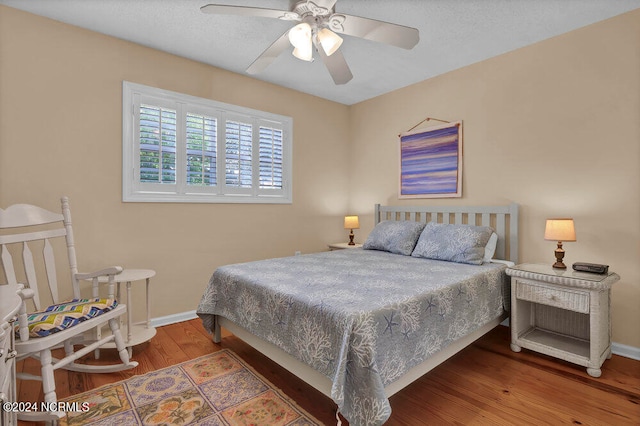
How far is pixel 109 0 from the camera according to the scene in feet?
7.28

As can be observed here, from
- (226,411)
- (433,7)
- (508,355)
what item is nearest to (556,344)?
(508,355)

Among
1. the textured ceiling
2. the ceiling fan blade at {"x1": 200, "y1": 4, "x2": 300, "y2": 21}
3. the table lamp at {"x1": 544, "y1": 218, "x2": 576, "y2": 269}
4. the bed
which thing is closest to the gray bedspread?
the bed

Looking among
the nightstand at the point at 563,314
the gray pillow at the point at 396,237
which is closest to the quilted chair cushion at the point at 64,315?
the gray pillow at the point at 396,237

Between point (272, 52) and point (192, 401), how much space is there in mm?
2260

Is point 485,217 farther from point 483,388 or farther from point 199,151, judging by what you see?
point 199,151

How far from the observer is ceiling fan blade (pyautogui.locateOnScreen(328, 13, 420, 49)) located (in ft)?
6.01

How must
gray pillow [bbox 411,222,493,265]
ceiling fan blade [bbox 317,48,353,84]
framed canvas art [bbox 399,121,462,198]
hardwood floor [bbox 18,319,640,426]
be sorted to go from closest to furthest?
1. hardwood floor [bbox 18,319,640,426]
2. ceiling fan blade [bbox 317,48,353,84]
3. gray pillow [bbox 411,222,493,265]
4. framed canvas art [bbox 399,121,462,198]

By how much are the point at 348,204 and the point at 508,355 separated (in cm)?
267

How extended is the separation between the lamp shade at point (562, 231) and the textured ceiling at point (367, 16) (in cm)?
154

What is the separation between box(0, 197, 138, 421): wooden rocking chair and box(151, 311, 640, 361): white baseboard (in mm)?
618

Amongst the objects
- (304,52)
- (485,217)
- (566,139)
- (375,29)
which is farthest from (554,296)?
(304,52)

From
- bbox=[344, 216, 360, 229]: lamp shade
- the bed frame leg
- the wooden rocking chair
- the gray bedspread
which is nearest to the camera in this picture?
the gray bedspread

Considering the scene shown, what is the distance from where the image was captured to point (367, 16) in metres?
2.33

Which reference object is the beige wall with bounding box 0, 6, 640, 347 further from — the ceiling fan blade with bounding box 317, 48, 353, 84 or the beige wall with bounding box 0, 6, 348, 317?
the ceiling fan blade with bounding box 317, 48, 353, 84
